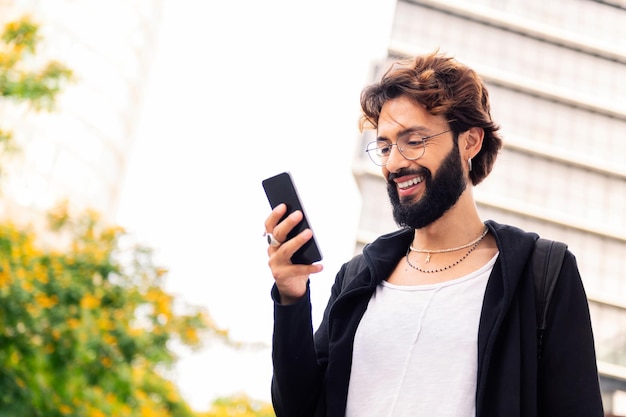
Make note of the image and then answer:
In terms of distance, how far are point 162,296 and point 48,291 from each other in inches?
65.7

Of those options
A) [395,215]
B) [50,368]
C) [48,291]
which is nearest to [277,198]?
[395,215]

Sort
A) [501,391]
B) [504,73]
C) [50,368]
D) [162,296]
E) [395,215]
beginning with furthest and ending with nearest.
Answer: [504,73], [162,296], [50,368], [395,215], [501,391]

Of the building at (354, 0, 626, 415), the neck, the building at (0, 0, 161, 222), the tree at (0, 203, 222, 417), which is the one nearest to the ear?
the neck

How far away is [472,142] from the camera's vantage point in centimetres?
218

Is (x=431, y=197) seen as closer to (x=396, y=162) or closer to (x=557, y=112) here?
(x=396, y=162)

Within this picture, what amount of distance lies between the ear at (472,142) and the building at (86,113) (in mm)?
31981

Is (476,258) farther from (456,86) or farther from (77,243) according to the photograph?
(77,243)

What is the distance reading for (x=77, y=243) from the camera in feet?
31.9

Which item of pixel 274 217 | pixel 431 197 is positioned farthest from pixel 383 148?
pixel 274 217

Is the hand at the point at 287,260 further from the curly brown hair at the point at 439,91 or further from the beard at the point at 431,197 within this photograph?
the curly brown hair at the point at 439,91

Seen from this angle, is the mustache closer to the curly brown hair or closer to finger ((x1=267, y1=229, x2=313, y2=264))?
the curly brown hair

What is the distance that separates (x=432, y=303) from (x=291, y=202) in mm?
407

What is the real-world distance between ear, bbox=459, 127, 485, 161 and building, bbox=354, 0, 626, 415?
30.4 m

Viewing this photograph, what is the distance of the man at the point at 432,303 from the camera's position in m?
1.77
